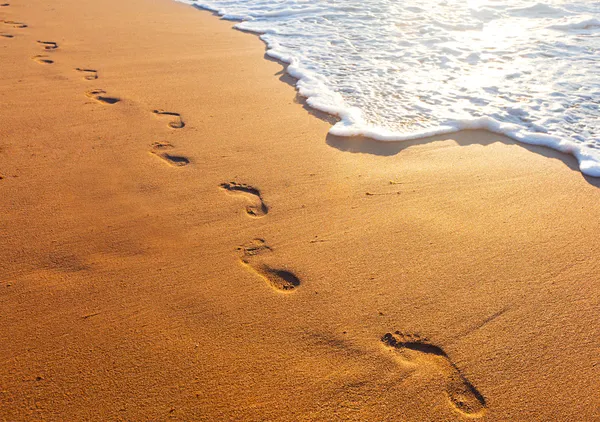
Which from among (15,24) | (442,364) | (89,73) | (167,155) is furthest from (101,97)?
(442,364)

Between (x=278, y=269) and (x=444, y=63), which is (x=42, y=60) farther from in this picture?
(x=444, y=63)

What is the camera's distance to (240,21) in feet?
21.9

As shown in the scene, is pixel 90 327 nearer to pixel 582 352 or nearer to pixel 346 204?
pixel 346 204

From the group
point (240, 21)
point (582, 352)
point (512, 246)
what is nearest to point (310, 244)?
point (512, 246)

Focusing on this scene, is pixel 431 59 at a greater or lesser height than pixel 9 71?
greater

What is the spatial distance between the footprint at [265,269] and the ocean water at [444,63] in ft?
4.86

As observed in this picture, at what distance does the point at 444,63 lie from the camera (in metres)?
4.93

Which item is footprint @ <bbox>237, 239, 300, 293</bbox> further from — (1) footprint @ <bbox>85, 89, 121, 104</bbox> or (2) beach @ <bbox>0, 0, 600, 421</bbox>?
(1) footprint @ <bbox>85, 89, 121, 104</bbox>

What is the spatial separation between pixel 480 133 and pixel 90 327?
3020 mm

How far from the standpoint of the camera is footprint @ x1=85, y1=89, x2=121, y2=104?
3.78m

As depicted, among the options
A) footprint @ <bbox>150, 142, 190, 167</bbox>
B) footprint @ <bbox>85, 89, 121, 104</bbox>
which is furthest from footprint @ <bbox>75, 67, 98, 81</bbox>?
footprint @ <bbox>150, 142, 190, 167</bbox>

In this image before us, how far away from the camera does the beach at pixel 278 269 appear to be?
1.70 m

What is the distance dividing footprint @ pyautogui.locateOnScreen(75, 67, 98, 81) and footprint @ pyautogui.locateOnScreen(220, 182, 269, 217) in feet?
7.15

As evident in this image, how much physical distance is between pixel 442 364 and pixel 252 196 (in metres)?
1.40
